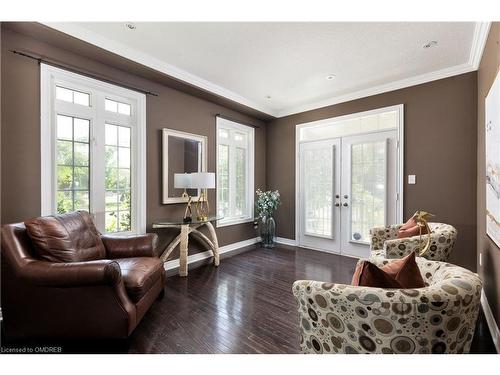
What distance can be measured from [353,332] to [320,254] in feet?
10.7

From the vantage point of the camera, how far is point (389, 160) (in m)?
3.59

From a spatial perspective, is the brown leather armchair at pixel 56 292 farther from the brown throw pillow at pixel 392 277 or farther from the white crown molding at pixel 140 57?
the white crown molding at pixel 140 57

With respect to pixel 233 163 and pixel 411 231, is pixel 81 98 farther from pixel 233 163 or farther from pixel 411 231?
pixel 411 231

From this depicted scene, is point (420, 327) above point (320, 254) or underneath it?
above

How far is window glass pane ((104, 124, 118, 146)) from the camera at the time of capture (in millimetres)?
2836

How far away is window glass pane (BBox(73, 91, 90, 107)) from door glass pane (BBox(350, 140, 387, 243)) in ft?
12.3

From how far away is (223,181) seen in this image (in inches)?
168

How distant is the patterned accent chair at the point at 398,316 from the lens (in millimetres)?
918

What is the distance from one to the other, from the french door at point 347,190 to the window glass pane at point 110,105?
3165mm

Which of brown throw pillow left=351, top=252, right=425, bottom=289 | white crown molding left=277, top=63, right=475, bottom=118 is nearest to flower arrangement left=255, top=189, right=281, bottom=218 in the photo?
white crown molding left=277, top=63, right=475, bottom=118

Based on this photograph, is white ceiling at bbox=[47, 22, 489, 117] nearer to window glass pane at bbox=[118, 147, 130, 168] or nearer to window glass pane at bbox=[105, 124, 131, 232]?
window glass pane at bbox=[105, 124, 131, 232]

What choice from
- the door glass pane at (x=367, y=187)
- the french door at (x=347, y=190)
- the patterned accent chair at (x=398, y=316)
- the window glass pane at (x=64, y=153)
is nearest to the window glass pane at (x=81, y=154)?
the window glass pane at (x=64, y=153)
